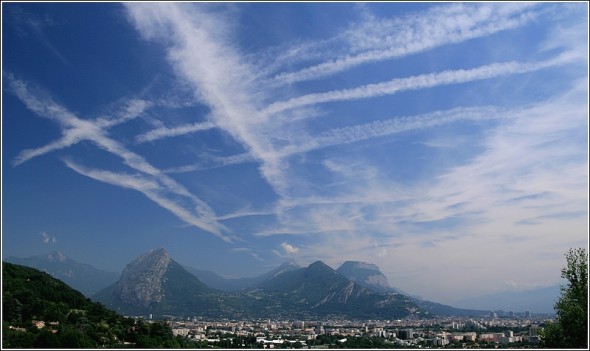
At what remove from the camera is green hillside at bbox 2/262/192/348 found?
17.8m

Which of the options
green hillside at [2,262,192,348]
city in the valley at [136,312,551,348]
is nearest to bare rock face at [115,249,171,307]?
city in the valley at [136,312,551,348]

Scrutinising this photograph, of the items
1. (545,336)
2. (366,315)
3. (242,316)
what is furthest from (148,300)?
(545,336)

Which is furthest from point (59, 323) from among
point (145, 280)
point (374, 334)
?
point (145, 280)

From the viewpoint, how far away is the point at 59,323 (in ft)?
75.6

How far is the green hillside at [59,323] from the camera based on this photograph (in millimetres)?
17833

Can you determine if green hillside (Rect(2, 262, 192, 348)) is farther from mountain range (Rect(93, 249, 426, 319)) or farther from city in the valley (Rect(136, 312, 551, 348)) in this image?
mountain range (Rect(93, 249, 426, 319))

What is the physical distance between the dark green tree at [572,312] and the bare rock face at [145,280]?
97913 millimetres

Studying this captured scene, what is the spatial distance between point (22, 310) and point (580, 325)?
24354 millimetres

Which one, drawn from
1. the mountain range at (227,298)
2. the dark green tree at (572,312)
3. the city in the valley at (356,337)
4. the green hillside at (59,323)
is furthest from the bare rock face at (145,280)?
the dark green tree at (572,312)

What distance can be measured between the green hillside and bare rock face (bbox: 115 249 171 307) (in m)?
74.9

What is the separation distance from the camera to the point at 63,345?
57.2 ft

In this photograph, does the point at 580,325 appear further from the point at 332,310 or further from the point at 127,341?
the point at 332,310

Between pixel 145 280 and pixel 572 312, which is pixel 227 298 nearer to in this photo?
pixel 145 280

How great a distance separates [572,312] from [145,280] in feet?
355
